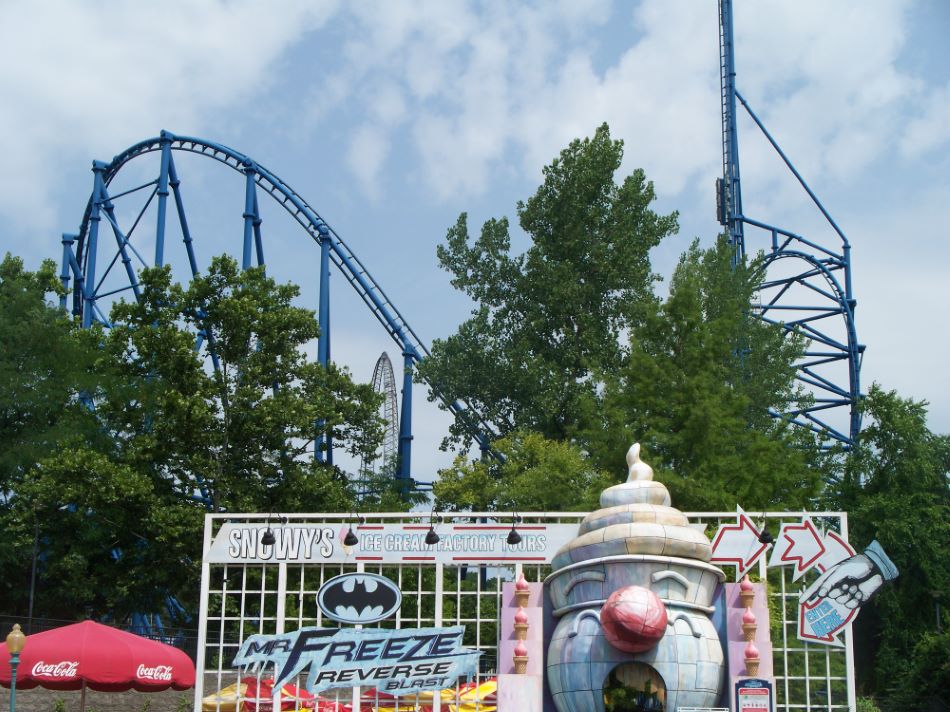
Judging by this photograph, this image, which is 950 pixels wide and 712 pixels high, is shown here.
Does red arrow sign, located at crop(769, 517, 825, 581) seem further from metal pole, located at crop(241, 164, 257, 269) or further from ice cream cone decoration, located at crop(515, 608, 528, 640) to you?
metal pole, located at crop(241, 164, 257, 269)

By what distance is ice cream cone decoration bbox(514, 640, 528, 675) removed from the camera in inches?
506

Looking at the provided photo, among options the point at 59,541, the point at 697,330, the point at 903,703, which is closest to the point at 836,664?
the point at 903,703

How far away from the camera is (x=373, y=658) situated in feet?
50.6

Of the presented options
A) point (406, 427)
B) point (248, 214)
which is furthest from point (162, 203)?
point (406, 427)

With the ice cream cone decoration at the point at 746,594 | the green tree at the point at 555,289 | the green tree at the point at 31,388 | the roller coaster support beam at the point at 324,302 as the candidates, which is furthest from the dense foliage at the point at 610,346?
the ice cream cone decoration at the point at 746,594

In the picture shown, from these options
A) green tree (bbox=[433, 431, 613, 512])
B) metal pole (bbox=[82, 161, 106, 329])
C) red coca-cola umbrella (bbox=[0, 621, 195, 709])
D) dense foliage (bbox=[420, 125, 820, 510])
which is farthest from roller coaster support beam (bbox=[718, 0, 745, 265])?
red coca-cola umbrella (bbox=[0, 621, 195, 709])

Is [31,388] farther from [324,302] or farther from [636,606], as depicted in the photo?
[636,606]

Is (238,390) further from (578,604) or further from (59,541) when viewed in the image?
(578,604)

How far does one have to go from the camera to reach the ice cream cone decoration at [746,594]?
13.0m

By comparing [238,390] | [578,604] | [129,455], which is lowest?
[578,604]

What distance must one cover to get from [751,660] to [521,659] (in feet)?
8.37

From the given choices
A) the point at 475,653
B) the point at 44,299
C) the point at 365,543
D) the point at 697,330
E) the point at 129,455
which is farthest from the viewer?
the point at 44,299

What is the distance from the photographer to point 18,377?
28.3m

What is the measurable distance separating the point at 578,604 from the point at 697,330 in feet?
51.6
